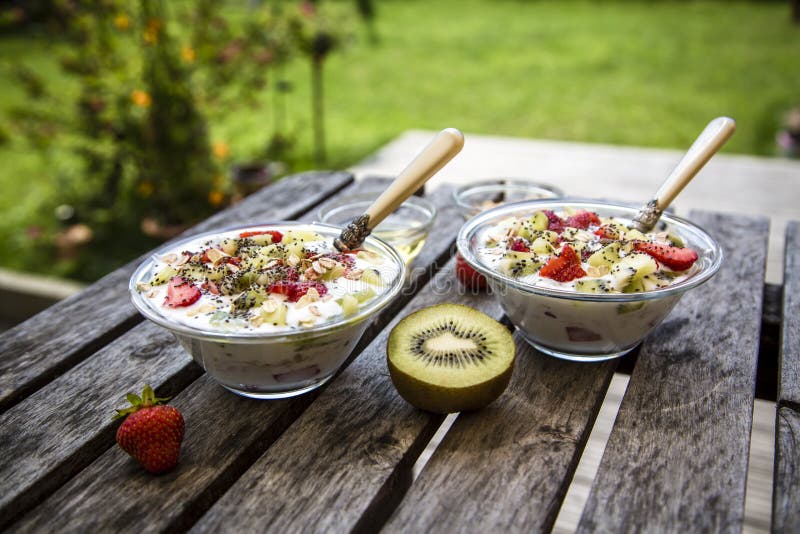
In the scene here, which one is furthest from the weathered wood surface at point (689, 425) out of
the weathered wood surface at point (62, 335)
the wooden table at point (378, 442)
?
the weathered wood surface at point (62, 335)

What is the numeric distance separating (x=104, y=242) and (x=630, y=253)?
139 inches

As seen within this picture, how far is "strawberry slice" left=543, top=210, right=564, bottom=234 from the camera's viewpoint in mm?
1597

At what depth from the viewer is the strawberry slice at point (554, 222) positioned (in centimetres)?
160

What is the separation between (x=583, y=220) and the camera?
1613 mm

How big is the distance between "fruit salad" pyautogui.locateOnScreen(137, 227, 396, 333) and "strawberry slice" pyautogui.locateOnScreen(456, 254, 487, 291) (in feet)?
0.97

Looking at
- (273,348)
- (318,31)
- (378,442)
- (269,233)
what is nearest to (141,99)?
(318,31)

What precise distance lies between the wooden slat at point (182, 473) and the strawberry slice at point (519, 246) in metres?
0.52

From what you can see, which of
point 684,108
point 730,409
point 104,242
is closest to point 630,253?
point 730,409

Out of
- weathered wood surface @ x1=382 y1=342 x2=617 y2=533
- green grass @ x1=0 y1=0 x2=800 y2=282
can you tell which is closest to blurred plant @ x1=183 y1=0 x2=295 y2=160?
green grass @ x1=0 y1=0 x2=800 y2=282

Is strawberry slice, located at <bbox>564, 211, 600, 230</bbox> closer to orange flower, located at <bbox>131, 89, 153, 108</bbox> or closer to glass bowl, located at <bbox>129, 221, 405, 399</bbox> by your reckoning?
glass bowl, located at <bbox>129, 221, 405, 399</bbox>

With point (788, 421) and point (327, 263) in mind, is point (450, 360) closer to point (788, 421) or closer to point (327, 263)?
point (327, 263)

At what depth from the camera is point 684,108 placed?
6.96 meters

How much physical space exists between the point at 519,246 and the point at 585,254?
0.13 m

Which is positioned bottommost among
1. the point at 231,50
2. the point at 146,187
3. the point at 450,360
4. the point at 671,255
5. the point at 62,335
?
the point at 146,187
